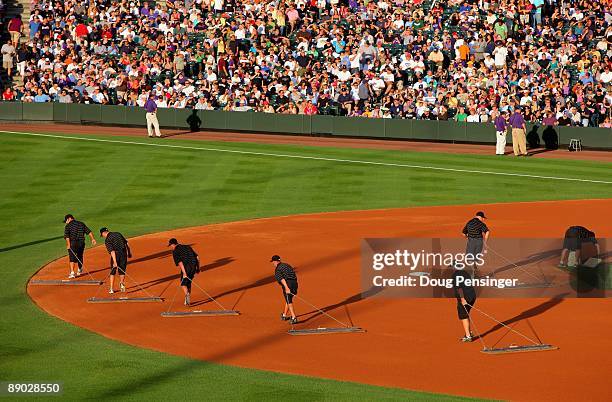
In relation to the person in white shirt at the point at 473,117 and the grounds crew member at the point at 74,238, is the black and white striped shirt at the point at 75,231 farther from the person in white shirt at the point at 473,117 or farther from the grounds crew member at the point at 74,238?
the person in white shirt at the point at 473,117

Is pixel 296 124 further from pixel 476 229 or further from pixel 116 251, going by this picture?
pixel 116 251

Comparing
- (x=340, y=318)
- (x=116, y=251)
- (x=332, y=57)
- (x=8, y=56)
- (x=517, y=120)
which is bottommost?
(x=340, y=318)

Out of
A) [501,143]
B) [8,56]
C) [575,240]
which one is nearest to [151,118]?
[8,56]

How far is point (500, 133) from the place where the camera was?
45.2 m

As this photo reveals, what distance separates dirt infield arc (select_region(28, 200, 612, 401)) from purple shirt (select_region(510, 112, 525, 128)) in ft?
39.6

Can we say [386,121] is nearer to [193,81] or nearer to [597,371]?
[193,81]

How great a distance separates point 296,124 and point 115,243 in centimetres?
2793

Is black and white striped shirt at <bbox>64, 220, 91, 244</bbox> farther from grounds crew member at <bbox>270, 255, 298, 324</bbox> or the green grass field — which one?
grounds crew member at <bbox>270, 255, 298, 324</bbox>

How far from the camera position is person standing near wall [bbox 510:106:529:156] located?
44188 mm

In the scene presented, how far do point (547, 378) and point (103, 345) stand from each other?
8.07 m

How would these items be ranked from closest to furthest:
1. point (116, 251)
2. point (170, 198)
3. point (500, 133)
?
point (116, 251)
point (170, 198)
point (500, 133)

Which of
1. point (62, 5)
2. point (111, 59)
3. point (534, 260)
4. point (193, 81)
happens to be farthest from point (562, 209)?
point (62, 5)

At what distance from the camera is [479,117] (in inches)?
1925

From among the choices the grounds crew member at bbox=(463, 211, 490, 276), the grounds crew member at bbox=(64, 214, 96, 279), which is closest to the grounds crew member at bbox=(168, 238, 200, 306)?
the grounds crew member at bbox=(64, 214, 96, 279)
